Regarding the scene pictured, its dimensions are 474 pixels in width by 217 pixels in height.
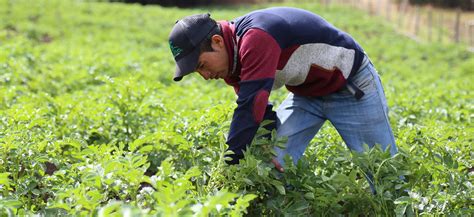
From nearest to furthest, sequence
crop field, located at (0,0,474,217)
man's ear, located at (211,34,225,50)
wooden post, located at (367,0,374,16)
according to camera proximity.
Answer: crop field, located at (0,0,474,217)
man's ear, located at (211,34,225,50)
wooden post, located at (367,0,374,16)

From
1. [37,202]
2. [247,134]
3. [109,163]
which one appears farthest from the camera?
Answer: [37,202]

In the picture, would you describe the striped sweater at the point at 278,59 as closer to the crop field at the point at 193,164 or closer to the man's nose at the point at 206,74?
the man's nose at the point at 206,74

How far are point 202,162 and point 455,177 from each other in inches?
53.9

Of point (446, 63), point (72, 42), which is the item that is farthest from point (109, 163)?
point (446, 63)

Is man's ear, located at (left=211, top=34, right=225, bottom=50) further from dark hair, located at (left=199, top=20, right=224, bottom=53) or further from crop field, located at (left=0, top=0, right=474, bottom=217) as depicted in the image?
crop field, located at (left=0, top=0, right=474, bottom=217)

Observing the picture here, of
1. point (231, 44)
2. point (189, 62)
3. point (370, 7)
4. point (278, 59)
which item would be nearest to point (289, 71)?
point (278, 59)

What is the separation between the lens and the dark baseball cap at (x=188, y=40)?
120 inches

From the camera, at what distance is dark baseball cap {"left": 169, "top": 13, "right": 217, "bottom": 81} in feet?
10.0

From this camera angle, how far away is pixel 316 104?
146 inches

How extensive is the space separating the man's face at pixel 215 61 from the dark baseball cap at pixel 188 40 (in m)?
0.06

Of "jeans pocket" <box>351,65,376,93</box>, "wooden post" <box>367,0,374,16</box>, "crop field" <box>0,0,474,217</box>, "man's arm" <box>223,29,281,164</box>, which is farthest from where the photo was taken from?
"wooden post" <box>367,0,374,16</box>

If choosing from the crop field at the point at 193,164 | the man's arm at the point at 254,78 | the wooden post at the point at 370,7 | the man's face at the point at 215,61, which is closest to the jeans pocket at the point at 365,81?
the crop field at the point at 193,164

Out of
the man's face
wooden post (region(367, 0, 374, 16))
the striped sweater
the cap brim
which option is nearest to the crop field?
the striped sweater

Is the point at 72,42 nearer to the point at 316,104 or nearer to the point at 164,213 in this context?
the point at 316,104
